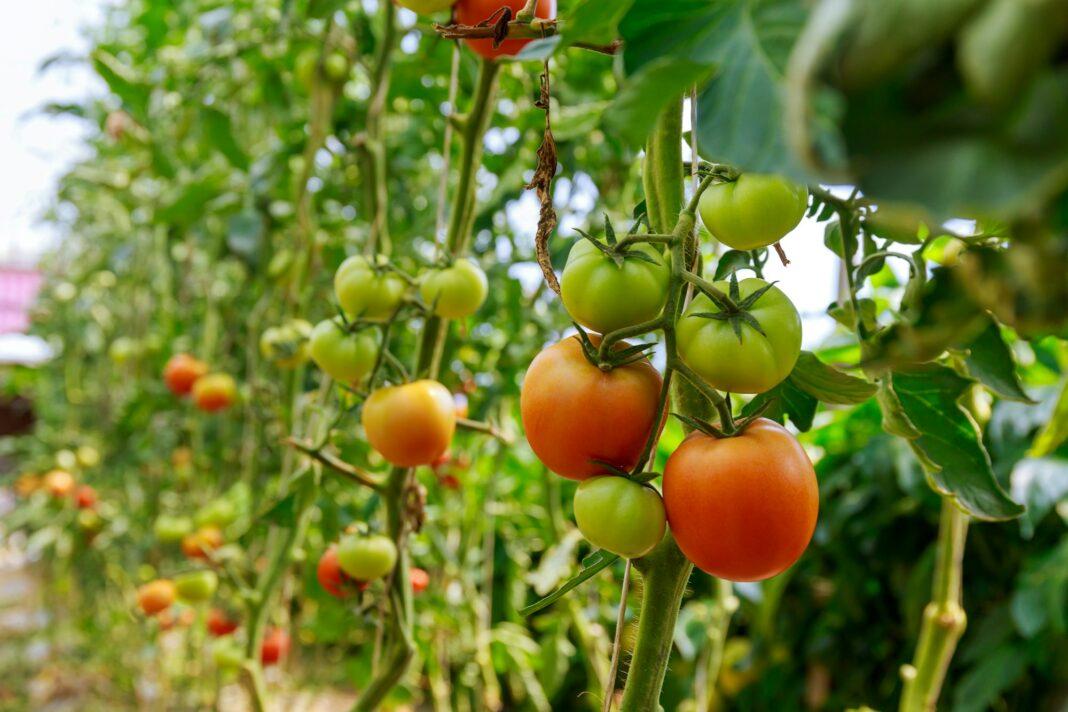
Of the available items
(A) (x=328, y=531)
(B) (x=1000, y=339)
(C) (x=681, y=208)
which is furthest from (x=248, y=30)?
(B) (x=1000, y=339)

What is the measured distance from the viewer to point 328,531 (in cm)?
112

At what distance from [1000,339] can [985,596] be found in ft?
4.61

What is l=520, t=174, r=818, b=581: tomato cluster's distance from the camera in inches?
13.6

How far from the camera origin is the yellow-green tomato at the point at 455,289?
2.14 ft

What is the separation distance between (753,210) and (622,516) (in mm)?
151

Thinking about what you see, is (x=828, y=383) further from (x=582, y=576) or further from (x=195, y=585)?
(x=195, y=585)

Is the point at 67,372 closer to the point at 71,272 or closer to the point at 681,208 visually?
the point at 71,272

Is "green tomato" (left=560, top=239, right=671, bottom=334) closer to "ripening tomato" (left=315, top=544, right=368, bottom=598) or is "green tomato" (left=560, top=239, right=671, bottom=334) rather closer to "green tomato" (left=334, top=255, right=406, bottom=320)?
"green tomato" (left=334, top=255, right=406, bottom=320)

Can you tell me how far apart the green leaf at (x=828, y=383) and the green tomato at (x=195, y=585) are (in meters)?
1.14

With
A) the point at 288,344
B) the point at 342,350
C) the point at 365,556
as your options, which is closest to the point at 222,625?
the point at 288,344

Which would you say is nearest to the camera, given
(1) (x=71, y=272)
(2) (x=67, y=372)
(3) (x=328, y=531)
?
(3) (x=328, y=531)

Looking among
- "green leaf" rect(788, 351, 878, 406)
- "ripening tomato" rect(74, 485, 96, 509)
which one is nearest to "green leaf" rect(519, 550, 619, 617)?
"green leaf" rect(788, 351, 878, 406)

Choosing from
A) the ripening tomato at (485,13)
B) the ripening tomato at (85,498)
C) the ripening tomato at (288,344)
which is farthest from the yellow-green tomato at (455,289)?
the ripening tomato at (85,498)

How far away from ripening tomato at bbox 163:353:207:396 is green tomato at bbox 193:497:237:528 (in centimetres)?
31
